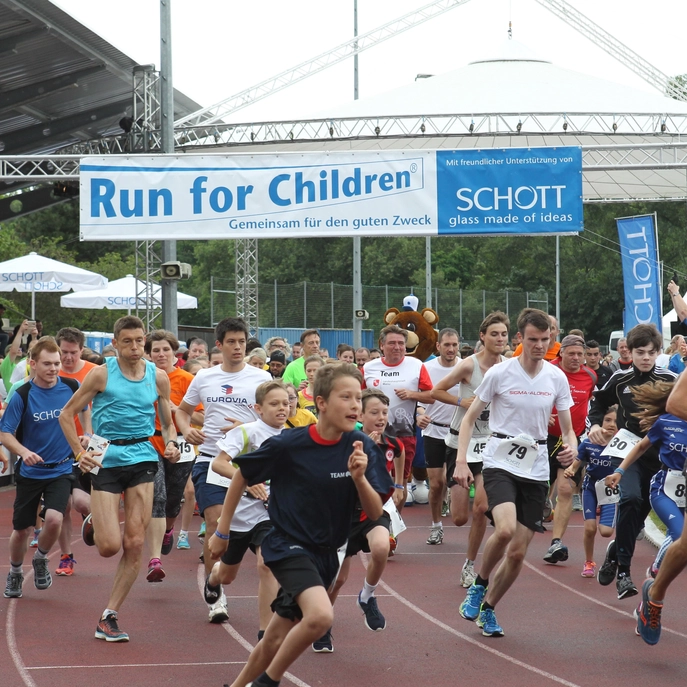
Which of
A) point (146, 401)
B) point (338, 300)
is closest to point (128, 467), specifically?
point (146, 401)

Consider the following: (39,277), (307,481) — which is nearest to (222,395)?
(307,481)

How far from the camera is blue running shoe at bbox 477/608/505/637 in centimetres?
707

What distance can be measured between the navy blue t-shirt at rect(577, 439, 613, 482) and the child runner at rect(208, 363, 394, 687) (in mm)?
4359

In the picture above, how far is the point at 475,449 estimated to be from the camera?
9.34 m

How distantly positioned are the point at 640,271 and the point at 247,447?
13025 mm

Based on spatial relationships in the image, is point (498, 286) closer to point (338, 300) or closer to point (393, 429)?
point (338, 300)

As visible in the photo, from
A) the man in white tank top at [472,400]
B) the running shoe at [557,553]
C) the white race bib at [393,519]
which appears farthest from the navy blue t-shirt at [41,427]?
the running shoe at [557,553]

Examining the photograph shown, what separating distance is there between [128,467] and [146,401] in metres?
0.46

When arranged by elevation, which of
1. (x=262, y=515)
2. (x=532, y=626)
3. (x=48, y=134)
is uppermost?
(x=48, y=134)

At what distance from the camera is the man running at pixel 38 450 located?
27.5 feet

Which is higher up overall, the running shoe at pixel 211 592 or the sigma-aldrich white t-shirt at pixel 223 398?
the sigma-aldrich white t-shirt at pixel 223 398

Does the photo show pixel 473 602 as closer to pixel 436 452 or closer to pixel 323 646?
pixel 323 646

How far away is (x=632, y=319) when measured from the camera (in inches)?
728

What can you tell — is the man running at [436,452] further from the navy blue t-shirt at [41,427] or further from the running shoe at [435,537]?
the navy blue t-shirt at [41,427]
